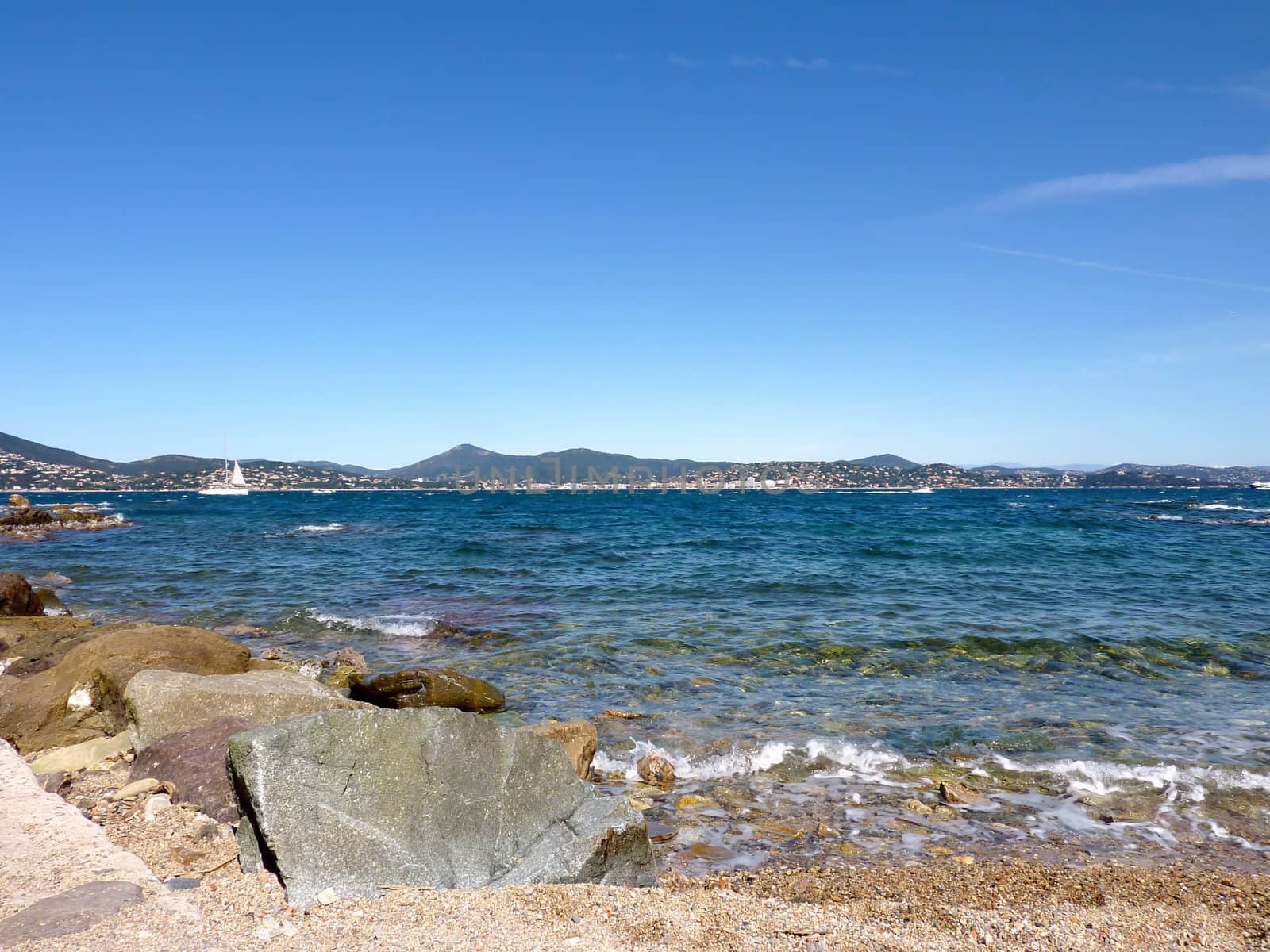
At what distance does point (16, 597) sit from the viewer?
17.6 m

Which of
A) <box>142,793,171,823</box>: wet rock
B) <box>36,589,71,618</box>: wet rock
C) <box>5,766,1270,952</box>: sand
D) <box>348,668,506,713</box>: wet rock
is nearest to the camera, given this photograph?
<box>5,766,1270,952</box>: sand

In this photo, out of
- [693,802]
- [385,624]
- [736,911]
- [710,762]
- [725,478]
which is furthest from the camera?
[725,478]

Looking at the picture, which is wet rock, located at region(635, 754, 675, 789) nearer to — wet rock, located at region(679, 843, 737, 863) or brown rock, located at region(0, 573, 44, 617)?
wet rock, located at region(679, 843, 737, 863)

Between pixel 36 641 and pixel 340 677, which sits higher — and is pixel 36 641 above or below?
above

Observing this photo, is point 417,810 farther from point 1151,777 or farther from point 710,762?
point 1151,777

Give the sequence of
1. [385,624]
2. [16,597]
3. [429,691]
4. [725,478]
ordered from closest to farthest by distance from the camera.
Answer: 1. [429,691]
2. [16,597]
3. [385,624]
4. [725,478]

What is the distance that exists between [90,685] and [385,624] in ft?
28.9

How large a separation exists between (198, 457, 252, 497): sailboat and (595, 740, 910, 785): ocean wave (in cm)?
16255

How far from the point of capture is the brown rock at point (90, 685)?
9.21 metres

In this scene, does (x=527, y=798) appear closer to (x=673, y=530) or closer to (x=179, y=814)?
(x=179, y=814)

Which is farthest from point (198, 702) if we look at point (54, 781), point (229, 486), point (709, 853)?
point (229, 486)

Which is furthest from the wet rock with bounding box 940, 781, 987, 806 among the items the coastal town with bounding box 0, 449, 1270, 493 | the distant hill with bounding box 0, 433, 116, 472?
the distant hill with bounding box 0, 433, 116, 472

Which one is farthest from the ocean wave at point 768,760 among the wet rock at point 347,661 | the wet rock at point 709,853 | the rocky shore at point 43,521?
the rocky shore at point 43,521

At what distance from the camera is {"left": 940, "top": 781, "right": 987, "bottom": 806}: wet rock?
8.43m
